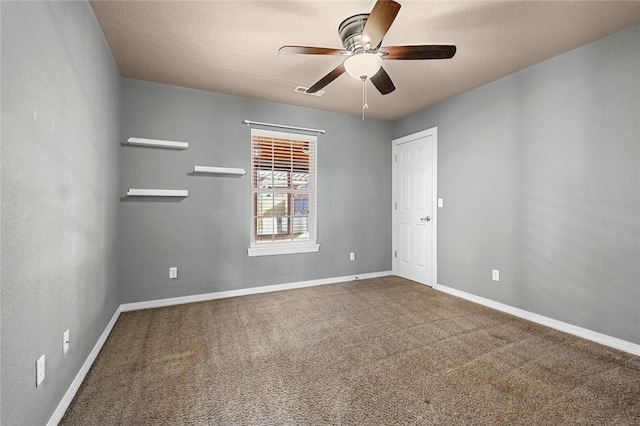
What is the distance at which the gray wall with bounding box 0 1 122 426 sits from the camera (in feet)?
3.75

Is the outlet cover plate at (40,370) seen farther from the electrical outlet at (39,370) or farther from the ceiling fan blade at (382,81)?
the ceiling fan blade at (382,81)

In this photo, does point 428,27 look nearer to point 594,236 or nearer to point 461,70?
point 461,70

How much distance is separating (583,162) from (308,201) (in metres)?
3.10

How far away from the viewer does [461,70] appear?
3.03 m

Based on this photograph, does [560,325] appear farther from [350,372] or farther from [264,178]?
[264,178]

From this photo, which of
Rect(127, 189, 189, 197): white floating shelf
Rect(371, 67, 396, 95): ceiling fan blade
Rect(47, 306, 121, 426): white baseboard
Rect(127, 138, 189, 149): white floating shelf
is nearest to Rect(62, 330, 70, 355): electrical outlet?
Rect(47, 306, 121, 426): white baseboard

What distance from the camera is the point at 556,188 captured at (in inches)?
109

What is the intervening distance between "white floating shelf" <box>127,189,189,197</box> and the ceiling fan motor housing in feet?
7.83

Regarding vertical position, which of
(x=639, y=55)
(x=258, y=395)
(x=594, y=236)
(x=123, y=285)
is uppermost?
(x=639, y=55)

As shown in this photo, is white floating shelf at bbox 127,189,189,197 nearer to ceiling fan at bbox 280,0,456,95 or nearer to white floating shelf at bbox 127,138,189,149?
white floating shelf at bbox 127,138,189,149

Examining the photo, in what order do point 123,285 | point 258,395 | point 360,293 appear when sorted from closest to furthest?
point 258,395 → point 123,285 → point 360,293

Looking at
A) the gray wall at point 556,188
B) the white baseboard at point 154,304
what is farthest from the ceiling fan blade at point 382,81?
the white baseboard at point 154,304

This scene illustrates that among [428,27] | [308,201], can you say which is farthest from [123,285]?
[428,27]

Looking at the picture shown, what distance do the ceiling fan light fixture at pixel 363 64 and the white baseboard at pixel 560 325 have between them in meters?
2.89
